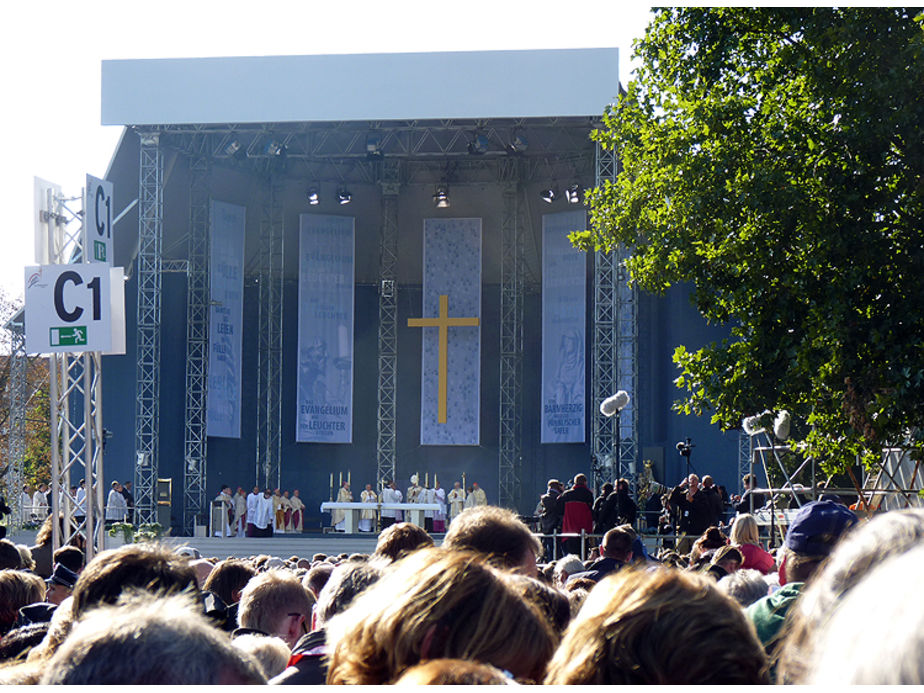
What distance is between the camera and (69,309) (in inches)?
415

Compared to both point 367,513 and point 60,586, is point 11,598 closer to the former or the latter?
point 60,586

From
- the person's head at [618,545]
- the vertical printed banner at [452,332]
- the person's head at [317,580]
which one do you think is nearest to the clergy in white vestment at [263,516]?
the vertical printed banner at [452,332]

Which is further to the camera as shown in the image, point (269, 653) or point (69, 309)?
point (69, 309)

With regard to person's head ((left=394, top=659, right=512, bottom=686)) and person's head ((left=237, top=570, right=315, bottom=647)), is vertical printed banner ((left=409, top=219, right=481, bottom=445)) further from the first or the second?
person's head ((left=394, top=659, right=512, bottom=686))

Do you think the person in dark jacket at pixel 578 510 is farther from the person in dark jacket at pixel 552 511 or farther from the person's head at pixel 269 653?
the person's head at pixel 269 653

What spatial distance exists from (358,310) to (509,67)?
30.7 ft

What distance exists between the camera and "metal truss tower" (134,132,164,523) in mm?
25047

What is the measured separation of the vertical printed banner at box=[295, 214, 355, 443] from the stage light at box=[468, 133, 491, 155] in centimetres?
490

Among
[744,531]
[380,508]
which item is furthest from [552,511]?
[380,508]

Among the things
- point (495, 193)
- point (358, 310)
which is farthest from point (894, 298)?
point (358, 310)

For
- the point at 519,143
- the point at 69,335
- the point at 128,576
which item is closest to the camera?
the point at 128,576

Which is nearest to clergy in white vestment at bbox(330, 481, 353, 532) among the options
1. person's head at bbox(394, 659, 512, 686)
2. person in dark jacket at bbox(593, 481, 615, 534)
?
person in dark jacket at bbox(593, 481, 615, 534)

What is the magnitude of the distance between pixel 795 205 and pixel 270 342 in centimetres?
1929

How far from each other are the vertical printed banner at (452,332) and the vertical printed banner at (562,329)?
1833 mm
